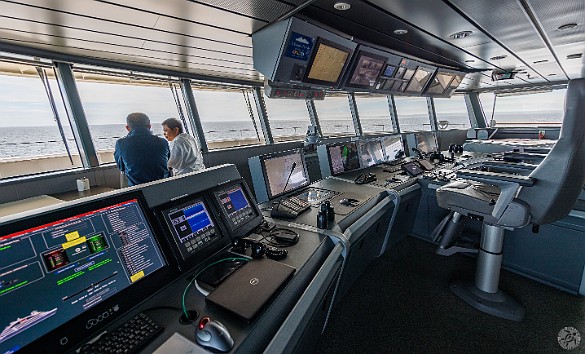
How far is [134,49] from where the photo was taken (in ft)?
A: 9.00

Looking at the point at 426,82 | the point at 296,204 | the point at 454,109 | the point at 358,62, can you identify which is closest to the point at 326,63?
the point at 358,62

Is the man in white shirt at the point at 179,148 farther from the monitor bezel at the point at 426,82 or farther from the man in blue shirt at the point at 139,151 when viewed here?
the monitor bezel at the point at 426,82

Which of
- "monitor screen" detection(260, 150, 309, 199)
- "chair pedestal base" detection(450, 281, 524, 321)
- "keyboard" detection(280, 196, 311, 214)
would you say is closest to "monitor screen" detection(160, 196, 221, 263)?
"keyboard" detection(280, 196, 311, 214)

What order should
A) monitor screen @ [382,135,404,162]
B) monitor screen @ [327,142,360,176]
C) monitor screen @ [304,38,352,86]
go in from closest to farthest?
monitor screen @ [304,38,352,86], monitor screen @ [327,142,360,176], monitor screen @ [382,135,404,162]

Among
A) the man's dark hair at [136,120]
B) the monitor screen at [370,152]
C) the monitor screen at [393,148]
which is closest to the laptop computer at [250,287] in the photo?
the man's dark hair at [136,120]

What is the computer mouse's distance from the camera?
68 cm

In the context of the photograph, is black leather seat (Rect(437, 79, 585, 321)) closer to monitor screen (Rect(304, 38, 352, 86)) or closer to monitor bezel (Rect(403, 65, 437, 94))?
monitor screen (Rect(304, 38, 352, 86))

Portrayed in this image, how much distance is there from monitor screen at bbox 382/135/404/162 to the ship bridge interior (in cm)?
3

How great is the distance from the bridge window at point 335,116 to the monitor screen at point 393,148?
72.5 inches

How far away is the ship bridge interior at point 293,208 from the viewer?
77 cm

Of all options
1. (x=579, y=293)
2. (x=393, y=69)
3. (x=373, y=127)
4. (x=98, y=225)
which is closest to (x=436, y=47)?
(x=393, y=69)

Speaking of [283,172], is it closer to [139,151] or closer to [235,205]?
[235,205]

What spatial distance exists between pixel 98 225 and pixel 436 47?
390cm

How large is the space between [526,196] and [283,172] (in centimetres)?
169
